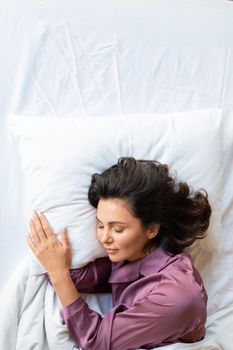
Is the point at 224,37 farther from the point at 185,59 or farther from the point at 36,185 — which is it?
the point at 36,185

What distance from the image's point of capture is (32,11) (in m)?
1.18

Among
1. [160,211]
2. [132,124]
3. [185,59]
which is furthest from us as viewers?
[185,59]

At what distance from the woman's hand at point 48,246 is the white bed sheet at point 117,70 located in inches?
2.9

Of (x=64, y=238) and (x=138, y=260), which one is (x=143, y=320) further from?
(x=64, y=238)

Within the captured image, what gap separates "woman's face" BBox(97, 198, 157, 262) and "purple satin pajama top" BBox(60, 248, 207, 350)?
2.9 inches

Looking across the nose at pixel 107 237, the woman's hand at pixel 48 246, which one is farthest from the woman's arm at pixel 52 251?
the nose at pixel 107 237

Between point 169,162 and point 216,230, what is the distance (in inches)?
9.6

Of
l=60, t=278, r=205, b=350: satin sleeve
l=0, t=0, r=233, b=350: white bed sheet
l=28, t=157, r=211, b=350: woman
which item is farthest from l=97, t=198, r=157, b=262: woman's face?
l=0, t=0, r=233, b=350: white bed sheet

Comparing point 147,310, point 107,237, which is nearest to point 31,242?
point 107,237

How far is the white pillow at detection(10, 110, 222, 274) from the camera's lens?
1.10 meters

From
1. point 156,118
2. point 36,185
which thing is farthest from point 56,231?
point 156,118

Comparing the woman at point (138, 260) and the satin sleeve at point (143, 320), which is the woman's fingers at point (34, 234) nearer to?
the woman at point (138, 260)

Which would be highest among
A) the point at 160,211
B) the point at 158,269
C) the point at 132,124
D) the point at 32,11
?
the point at 32,11

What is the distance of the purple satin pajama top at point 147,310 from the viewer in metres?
1.02
